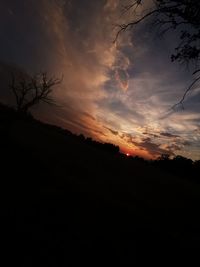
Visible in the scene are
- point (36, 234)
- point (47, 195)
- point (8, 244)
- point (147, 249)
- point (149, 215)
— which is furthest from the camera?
point (149, 215)

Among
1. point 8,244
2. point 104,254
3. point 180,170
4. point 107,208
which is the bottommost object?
point 8,244

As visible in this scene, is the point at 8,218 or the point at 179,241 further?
the point at 179,241

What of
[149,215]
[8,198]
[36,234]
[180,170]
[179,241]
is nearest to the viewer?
[36,234]

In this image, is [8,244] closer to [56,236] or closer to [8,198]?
[56,236]

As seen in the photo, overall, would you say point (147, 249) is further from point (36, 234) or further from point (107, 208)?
point (36, 234)

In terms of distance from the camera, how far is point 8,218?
270 inches

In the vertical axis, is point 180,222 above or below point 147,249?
above

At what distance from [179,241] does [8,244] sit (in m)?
6.96

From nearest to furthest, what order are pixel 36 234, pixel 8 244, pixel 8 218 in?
pixel 8 244, pixel 36 234, pixel 8 218

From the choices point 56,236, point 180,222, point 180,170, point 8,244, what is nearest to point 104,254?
point 56,236

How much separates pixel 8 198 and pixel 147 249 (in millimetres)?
5682

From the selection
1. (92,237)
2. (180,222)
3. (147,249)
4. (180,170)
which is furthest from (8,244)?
(180,170)

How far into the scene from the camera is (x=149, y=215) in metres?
11.3

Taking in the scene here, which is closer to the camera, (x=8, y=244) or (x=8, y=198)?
(x=8, y=244)
